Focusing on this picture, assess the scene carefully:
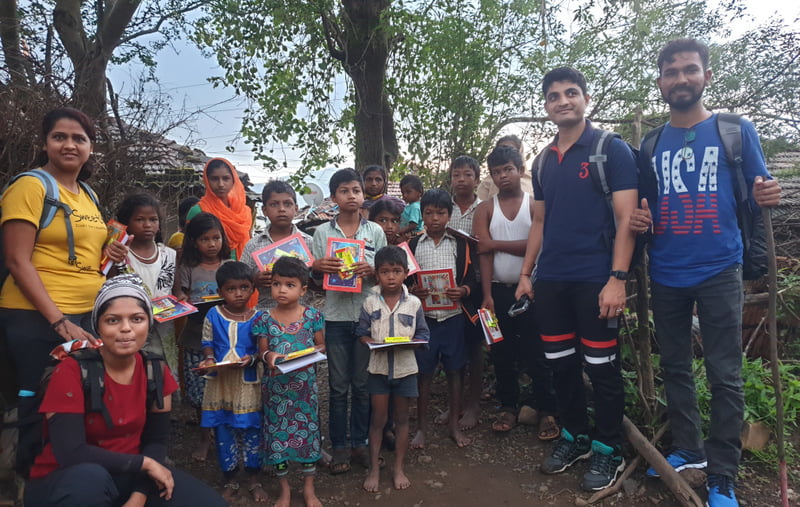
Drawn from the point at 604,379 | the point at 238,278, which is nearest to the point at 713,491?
the point at 604,379

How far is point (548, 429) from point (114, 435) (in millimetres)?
2989

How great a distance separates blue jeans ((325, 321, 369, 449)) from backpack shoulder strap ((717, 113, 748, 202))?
2524 millimetres

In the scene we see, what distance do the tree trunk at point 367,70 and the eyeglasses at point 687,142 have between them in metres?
5.04

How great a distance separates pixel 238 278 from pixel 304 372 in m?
0.80

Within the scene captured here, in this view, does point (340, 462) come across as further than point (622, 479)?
Yes

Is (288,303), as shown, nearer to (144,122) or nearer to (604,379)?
(604,379)

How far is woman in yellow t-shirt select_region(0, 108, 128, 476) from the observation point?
8.18ft

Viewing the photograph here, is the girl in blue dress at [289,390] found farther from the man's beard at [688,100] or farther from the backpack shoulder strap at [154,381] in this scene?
the man's beard at [688,100]

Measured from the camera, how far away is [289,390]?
9.73 feet

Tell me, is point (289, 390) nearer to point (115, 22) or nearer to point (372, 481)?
point (372, 481)

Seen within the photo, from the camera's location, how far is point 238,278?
3.17 meters

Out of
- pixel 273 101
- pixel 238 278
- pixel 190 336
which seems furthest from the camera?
pixel 273 101

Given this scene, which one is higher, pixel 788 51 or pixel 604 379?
pixel 788 51

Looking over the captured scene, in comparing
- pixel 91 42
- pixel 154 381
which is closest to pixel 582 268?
pixel 154 381
